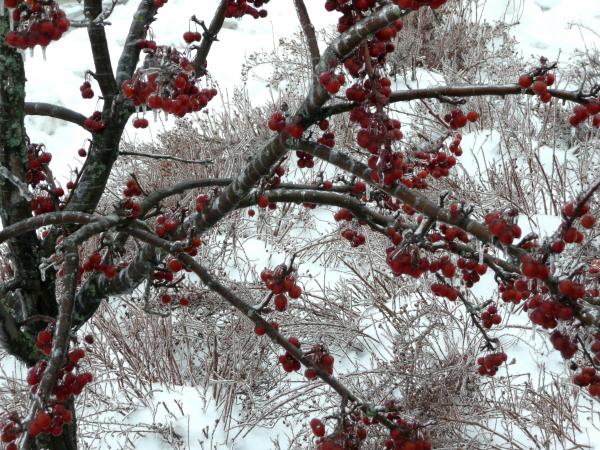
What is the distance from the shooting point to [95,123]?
1890 millimetres

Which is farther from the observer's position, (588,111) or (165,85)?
(165,85)

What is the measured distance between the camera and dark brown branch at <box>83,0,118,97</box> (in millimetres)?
1790

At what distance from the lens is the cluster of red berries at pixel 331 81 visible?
1.19m

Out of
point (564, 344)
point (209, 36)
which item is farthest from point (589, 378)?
point (209, 36)

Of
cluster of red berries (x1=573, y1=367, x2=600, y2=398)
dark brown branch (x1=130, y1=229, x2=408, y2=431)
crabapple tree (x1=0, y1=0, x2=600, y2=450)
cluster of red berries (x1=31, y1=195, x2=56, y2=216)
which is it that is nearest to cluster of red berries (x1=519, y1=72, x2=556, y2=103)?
crabapple tree (x1=0, y1=0, x2=600, y2=450)

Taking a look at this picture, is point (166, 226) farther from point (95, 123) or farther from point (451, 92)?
point (451, 92)

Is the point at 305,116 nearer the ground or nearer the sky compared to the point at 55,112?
nearer the ground

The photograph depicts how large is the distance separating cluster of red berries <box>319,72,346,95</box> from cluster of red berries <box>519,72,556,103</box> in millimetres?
404

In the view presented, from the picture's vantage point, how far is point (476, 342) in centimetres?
325

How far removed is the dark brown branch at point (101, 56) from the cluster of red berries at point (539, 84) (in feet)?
3.78

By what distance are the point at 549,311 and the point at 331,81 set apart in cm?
57

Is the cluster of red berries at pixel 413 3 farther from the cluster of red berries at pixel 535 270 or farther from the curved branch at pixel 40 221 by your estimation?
the curved branch at pixel 40 221

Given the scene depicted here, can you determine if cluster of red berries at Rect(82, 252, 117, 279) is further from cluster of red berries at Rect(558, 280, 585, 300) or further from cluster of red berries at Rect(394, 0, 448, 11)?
cluster of red berries at Rect(558, 280, 585, 300)

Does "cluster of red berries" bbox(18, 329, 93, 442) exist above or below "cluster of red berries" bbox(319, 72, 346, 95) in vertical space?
below
